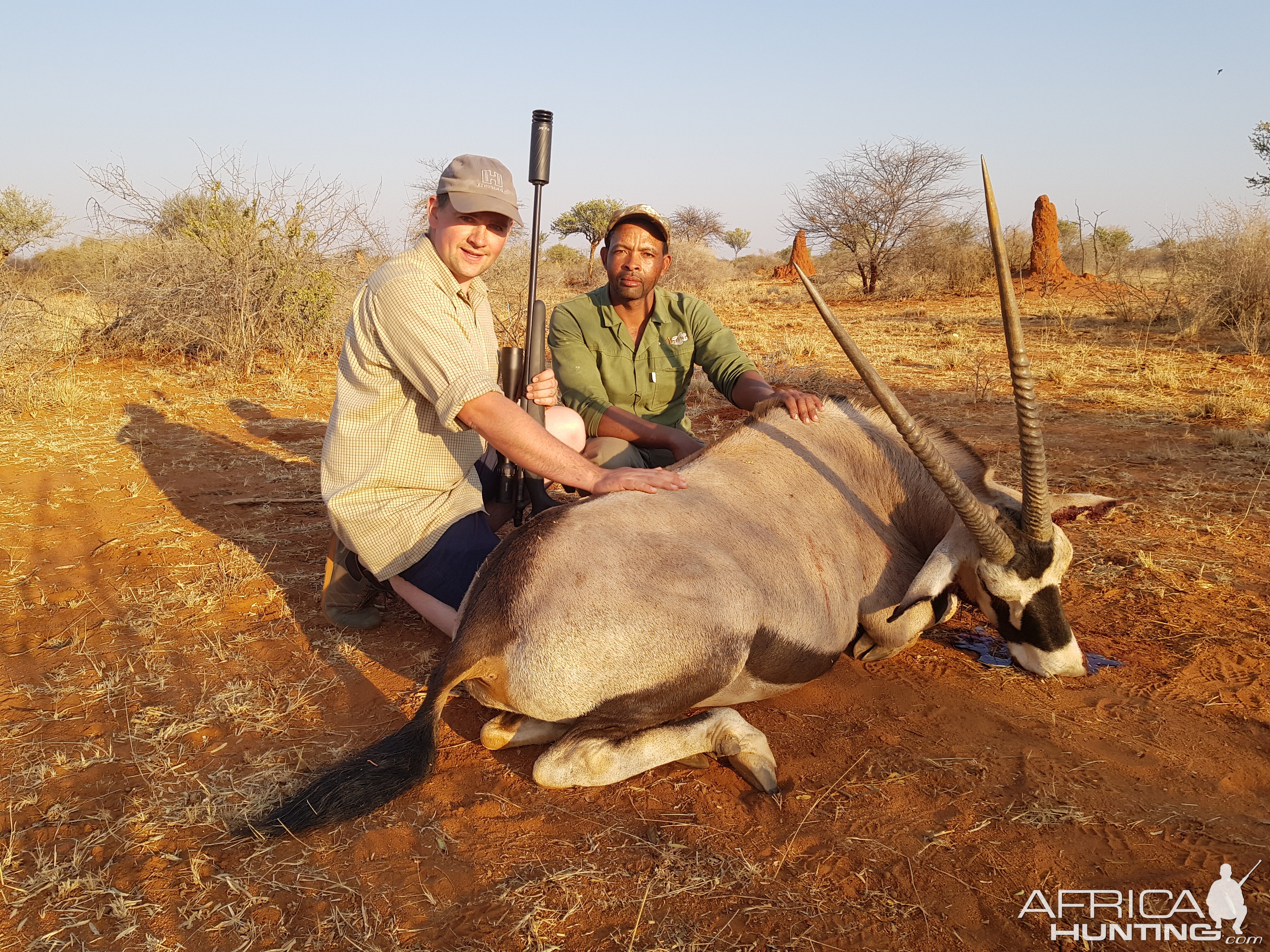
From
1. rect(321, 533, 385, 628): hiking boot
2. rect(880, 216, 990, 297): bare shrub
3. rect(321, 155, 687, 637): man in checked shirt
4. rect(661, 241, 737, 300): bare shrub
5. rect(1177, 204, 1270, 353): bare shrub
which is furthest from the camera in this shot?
rect(661, 241, 737, 300): bare shrub

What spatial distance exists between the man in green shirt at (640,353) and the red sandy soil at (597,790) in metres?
1.64

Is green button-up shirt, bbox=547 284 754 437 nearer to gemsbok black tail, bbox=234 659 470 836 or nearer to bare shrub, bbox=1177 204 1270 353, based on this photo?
gemsbok black tail, bbox=234 659 470 836

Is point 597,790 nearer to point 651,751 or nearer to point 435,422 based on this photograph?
point 651,751

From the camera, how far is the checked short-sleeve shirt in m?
3.25

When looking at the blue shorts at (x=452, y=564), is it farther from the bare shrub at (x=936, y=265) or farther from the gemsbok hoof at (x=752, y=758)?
the bare shrub at (x=936, y=265)

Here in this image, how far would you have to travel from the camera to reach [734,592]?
296cm

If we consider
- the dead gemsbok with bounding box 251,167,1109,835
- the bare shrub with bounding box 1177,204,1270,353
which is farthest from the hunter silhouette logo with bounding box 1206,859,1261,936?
the bare shrub with bounding box 1177,204,1270,353

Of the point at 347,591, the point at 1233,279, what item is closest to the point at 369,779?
the point at 347,591

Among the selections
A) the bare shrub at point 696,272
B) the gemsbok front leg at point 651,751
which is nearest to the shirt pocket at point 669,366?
the gemsbok front leg at point 651,751

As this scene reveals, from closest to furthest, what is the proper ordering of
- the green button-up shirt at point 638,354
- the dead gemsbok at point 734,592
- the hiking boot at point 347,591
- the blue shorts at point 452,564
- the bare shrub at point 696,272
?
the dead gemsbok at point 734,592, the blue shorts at point 452,564, the hiking boot at point 347,591, the green button-up shirt at point 638,354, the bare shrub at point 696,272

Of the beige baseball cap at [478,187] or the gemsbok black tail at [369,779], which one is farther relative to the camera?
the beige baseball cap at [478,187]

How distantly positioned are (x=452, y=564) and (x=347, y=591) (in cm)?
77

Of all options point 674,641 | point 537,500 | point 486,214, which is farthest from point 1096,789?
point 486,214

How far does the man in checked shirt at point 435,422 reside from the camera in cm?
314
